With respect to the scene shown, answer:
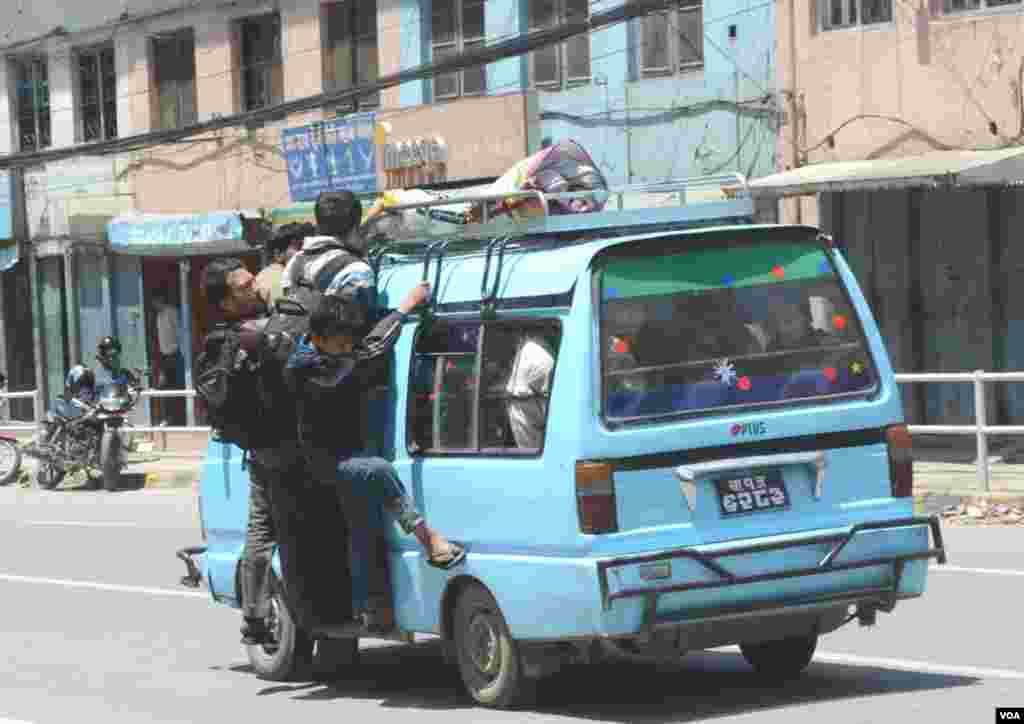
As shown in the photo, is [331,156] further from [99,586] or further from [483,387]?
[483,387]

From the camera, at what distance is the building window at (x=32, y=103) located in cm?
3769

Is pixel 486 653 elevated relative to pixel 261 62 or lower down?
lower down

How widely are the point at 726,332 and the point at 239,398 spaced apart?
2550mm

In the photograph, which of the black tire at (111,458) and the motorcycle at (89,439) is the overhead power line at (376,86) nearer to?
the motorcycle at (89,439)

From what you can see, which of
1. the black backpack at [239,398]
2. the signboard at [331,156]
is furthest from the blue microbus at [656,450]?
the signboard at [331,156]

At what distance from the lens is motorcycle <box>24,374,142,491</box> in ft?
86.9

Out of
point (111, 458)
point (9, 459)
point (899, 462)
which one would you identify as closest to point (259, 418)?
point (899, 462)

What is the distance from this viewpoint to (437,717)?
9.89m

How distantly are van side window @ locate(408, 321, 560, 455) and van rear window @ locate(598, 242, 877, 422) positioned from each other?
33 centimetres

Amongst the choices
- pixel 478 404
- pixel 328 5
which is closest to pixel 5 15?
pixel 328 5

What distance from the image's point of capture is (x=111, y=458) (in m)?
26.5

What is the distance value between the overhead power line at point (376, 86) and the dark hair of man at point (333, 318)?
14.3 meters

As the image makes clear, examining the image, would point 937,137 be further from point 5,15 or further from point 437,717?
point 5,15

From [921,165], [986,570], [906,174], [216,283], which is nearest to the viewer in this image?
[216,283]
